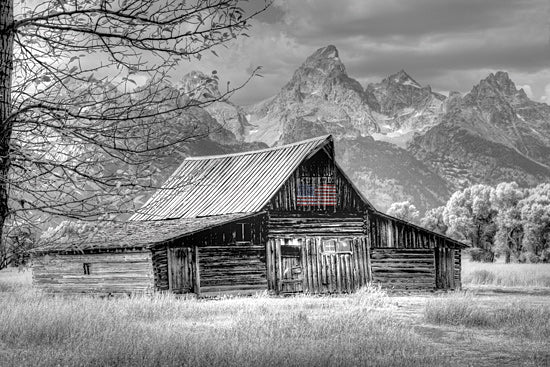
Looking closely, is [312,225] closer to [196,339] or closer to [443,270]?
[443,270]

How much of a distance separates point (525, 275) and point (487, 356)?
29.6 m

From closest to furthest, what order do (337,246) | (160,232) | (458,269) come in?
(160,232) → (337,246) → (458,269)

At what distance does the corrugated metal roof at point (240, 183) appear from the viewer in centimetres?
3247

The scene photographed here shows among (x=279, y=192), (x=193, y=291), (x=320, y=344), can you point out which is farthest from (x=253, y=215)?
(x=320, y=344)

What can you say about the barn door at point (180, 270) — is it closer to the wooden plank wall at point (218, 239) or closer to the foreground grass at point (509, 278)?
the wooden plank wall at point (218, 239)

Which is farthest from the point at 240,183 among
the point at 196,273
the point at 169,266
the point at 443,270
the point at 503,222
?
the point at 503,222

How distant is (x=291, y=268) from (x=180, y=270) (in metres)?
5.03

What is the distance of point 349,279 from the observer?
3272 centimetres

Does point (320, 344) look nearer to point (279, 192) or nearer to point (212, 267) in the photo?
point (212, 267)

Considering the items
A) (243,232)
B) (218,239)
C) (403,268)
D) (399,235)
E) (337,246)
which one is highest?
(243,232)

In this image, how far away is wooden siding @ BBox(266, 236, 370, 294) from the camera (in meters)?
31.3

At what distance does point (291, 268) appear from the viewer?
31641 mm

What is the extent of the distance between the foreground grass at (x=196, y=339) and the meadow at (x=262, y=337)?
1.0 inches

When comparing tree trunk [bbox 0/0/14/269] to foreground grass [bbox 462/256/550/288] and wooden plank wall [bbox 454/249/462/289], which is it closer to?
wooden plank wall [bbox 454/249/462/289]
